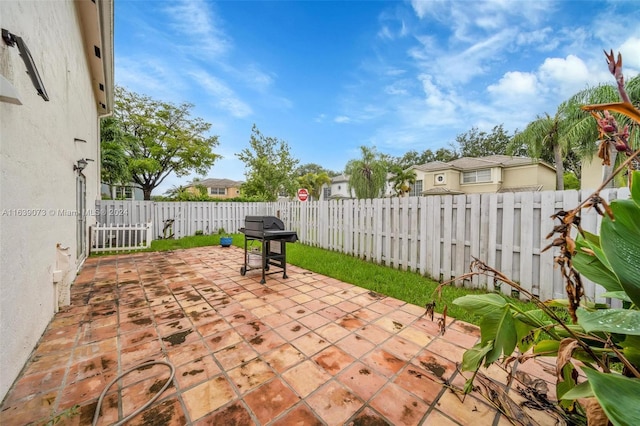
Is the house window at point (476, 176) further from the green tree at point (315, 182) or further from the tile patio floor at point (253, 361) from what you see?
the tile patio floor at point (253, 361)

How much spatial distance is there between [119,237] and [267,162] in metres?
9.01

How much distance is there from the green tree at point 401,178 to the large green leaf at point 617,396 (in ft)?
69.4

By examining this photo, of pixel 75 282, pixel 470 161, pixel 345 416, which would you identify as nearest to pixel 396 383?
pixel 345 416

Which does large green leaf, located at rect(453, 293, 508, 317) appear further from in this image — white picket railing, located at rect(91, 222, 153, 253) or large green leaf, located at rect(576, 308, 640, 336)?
white picket railing, located at rect(91, 222, 153, 253)

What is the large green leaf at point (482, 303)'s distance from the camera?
131 cm

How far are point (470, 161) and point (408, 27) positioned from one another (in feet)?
50.8

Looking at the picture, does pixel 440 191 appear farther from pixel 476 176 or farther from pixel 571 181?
pixel 571 181

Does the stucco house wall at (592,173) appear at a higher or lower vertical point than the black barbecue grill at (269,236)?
higher

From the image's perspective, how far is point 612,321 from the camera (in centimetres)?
84

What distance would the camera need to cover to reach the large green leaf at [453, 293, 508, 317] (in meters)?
1.31

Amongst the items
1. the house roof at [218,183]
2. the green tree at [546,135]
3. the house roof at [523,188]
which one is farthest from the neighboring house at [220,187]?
the green tree at [546,135]

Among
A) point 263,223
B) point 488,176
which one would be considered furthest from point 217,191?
point 263,223

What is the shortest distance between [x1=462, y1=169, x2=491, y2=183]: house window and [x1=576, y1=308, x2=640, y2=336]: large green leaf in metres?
21.7

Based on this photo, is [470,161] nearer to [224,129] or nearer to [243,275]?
[224,129]
